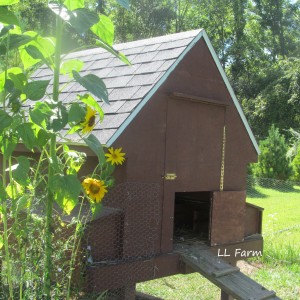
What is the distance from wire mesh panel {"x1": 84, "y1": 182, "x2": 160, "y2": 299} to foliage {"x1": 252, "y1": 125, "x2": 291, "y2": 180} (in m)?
14.3

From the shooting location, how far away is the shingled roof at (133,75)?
3082 mm

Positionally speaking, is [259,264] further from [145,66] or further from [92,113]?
[92,113]

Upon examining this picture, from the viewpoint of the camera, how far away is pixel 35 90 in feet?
5.56

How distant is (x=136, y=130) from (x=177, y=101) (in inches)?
19.4

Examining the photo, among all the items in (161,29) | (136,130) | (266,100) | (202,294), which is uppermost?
(161,29)

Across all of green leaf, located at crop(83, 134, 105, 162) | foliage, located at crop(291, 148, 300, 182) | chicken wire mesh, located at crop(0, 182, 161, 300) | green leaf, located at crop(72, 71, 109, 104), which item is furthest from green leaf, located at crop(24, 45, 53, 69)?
foliage, located at crop(291, 148, 300, 182)

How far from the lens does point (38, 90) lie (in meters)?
1.70

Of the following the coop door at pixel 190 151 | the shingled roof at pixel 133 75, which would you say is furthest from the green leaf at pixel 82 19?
the coop door at pixel 190 151

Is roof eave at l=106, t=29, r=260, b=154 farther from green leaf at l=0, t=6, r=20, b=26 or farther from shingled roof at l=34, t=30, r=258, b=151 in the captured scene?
green leaf at l=0, t=6, r=20, b=26

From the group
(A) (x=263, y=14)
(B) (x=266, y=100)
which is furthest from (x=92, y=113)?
(A) (x=263, y=14)

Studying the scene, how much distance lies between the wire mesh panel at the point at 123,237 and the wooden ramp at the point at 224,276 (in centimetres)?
40

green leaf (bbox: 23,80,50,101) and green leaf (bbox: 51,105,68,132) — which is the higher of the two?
green leaf (bbox: 23,80,50,101)

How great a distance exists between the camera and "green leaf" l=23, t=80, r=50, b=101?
1691 mm

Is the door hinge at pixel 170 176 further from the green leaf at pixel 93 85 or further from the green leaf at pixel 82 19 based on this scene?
the green leaf at pixel 82 19
